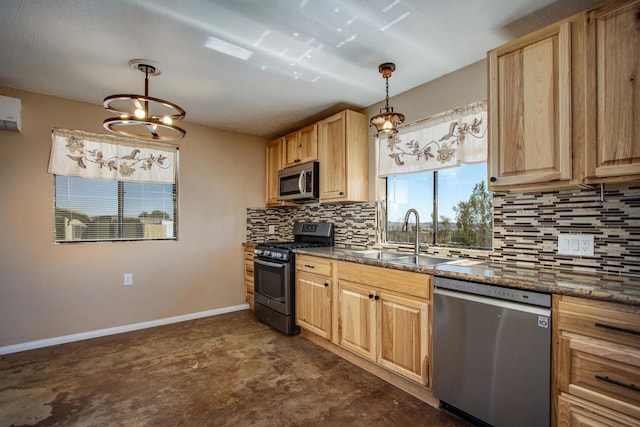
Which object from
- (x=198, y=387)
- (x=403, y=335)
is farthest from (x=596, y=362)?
(x=198, y=387)

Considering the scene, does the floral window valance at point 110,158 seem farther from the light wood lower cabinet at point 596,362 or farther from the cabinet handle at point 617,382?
the cabinet handle at point 617,382

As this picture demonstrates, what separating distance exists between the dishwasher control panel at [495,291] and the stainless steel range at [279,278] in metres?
1.62

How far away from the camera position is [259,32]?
76.8 inches

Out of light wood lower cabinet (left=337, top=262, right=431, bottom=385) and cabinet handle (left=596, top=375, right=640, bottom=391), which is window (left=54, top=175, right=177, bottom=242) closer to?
light wood lower cabinet (left=337, top=262, right=431, bottom=385)

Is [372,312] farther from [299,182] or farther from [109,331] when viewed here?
[109,331]

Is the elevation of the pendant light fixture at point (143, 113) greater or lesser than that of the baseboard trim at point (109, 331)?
greater

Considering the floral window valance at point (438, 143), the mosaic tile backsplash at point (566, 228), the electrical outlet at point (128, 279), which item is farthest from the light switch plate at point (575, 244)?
the electrical outlet at point (128, 279)

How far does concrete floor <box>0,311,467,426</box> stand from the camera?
1.87 metres

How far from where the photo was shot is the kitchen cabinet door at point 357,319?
2.32 m

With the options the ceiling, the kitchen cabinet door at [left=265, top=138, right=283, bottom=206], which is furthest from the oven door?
the ceiling

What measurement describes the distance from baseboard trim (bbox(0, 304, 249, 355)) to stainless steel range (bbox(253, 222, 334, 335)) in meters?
0.62

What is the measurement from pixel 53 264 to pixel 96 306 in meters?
0.57

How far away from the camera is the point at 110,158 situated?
3.26 metres

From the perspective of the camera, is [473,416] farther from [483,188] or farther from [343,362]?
[483,188]
